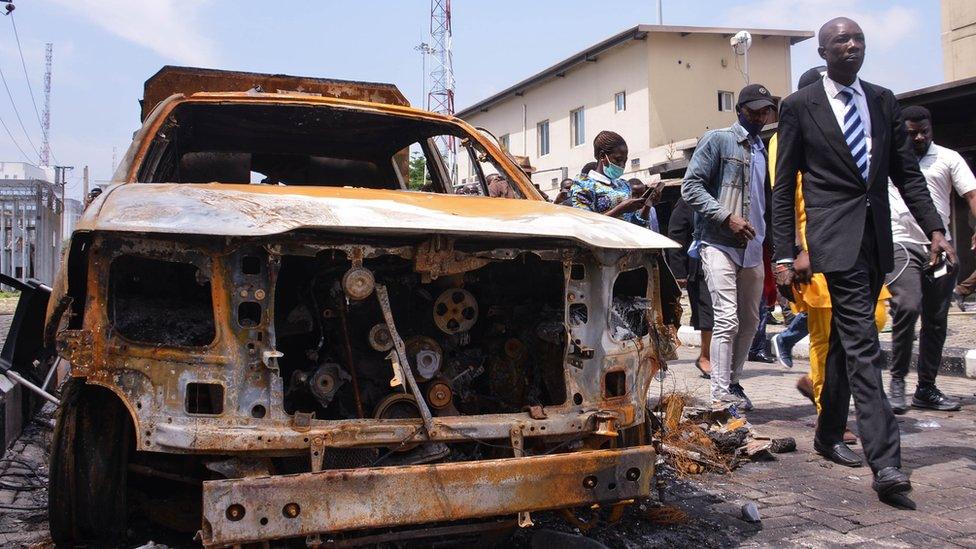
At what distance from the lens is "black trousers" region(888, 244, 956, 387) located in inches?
205

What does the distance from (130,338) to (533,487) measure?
A: 137 centimetres

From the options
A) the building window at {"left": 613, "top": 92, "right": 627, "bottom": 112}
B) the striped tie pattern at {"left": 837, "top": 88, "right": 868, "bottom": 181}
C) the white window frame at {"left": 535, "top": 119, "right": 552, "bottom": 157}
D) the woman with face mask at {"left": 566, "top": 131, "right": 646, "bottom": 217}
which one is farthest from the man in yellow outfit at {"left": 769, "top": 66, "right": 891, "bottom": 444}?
the white window frame at {"left": 535, "top": 119, "right": 552, "bottom": 157}

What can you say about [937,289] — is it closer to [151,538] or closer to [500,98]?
[151,538]

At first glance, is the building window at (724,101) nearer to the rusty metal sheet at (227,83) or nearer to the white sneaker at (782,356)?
the white sneaker at (782,356)

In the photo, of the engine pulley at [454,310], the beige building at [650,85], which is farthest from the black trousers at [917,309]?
the beige building at [650,85]

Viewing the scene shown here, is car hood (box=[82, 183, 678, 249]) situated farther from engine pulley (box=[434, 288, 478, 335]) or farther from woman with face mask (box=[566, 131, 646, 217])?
woman with face mask (box=[566, 131, 646, 217])

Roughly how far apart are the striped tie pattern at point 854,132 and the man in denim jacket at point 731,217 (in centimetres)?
96

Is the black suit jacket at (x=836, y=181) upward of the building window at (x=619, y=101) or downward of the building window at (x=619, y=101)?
downward

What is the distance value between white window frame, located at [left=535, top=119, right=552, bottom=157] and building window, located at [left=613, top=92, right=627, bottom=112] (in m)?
4.15

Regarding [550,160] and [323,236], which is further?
[550,160]

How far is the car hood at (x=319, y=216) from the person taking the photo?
2.39 m

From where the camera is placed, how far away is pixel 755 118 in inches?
199

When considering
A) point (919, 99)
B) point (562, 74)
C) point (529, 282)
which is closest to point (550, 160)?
point (562, 74)

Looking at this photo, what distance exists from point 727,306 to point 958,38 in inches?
585
